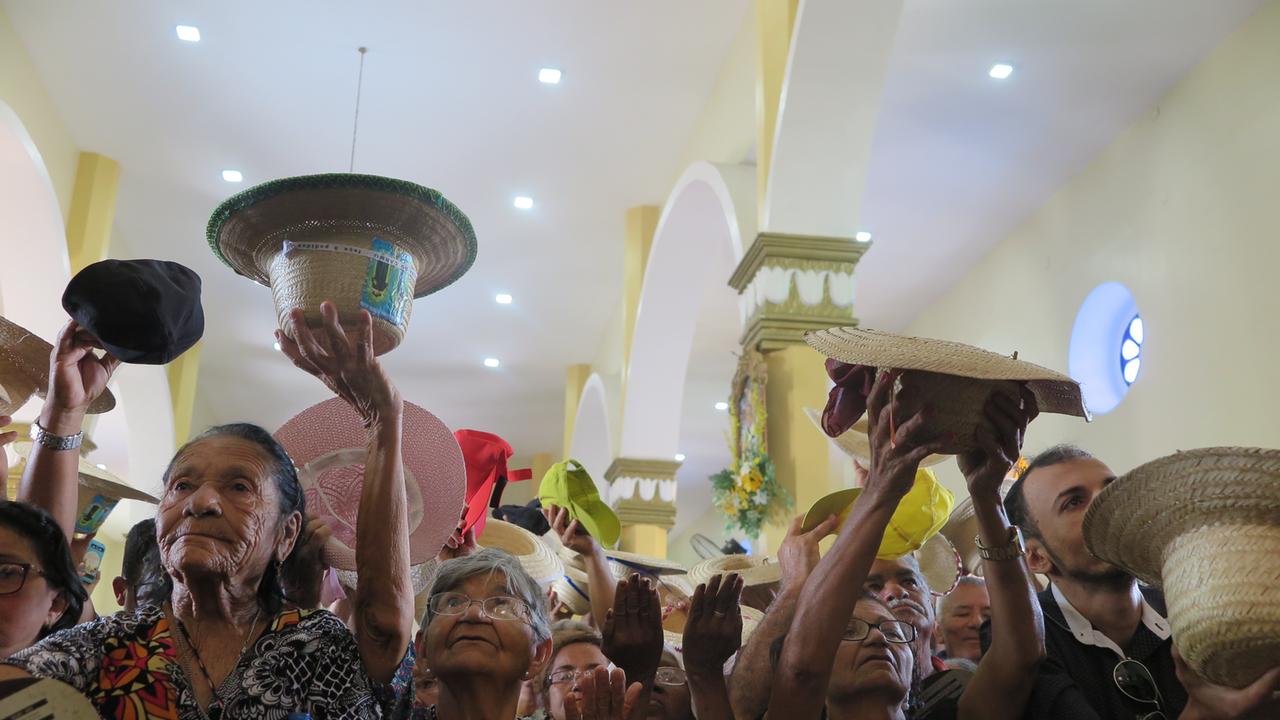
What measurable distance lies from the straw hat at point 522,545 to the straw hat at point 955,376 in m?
1.91

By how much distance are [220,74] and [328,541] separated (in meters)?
7.56

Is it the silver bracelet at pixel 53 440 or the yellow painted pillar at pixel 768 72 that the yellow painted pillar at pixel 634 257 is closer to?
the yellow painted pillar at pixel 768 72

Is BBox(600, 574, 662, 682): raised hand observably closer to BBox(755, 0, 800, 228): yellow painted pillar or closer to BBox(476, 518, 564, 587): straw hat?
BBox(476, 518, 564, 587): straw hat

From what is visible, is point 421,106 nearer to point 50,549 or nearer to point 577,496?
point 577,496

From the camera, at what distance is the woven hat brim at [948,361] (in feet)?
6.44

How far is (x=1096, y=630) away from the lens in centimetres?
250

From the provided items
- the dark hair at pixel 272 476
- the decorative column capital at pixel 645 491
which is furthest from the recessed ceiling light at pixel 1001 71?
the dark hair at pixel 272 476

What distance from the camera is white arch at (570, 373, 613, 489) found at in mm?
14430

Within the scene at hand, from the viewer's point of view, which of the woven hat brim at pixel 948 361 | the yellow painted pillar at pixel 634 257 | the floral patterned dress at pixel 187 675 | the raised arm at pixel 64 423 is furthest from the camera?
the yellow painted pillar at pixel 634 257

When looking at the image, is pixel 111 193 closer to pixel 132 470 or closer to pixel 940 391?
pixel 132 470

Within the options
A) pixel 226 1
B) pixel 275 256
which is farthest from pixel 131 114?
pixel 275 256

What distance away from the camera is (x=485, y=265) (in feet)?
40.8

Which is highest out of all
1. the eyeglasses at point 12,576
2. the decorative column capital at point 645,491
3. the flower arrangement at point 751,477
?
the decorative column capital at point 645,491

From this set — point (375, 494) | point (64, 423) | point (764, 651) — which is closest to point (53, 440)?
point (64, 423)
